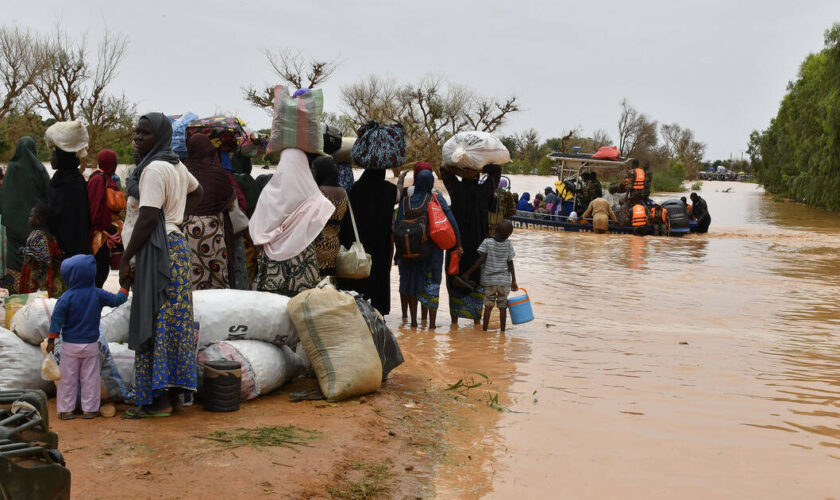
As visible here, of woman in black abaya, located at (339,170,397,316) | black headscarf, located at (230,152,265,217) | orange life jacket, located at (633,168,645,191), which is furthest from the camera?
orange life jacket, located at (633,168,645,191)

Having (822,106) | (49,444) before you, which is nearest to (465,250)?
(49,444)

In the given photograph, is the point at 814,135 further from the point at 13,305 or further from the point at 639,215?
the point at 13,305

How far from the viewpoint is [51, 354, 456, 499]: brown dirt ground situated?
371 centimetres

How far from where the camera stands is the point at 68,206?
668cm

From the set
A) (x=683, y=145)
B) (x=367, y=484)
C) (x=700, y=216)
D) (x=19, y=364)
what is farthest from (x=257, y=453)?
(x=683, y=145)

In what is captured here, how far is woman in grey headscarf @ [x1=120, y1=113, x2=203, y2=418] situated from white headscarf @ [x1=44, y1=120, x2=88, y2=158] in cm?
214

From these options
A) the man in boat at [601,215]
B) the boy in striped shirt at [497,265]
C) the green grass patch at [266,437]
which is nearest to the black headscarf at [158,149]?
the green grass patch at [266,437]

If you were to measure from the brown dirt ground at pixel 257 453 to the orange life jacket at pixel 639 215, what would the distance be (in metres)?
16.5

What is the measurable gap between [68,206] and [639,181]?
52.5 ft

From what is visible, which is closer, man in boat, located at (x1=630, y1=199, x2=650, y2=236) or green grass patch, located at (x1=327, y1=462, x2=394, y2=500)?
green grass patch, located at (x1=327, y1=462, x2=394, y2=500)

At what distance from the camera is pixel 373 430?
4695 mm

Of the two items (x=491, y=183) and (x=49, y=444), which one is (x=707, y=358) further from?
(x=49, y=444)

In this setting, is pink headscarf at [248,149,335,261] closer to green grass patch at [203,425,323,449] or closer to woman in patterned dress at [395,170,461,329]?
green grass patch at [203,425,323,449]

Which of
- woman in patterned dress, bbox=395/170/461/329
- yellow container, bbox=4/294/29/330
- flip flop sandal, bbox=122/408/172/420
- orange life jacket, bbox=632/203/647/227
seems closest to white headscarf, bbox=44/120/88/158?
yellow container, bbox=4/294/29/330
